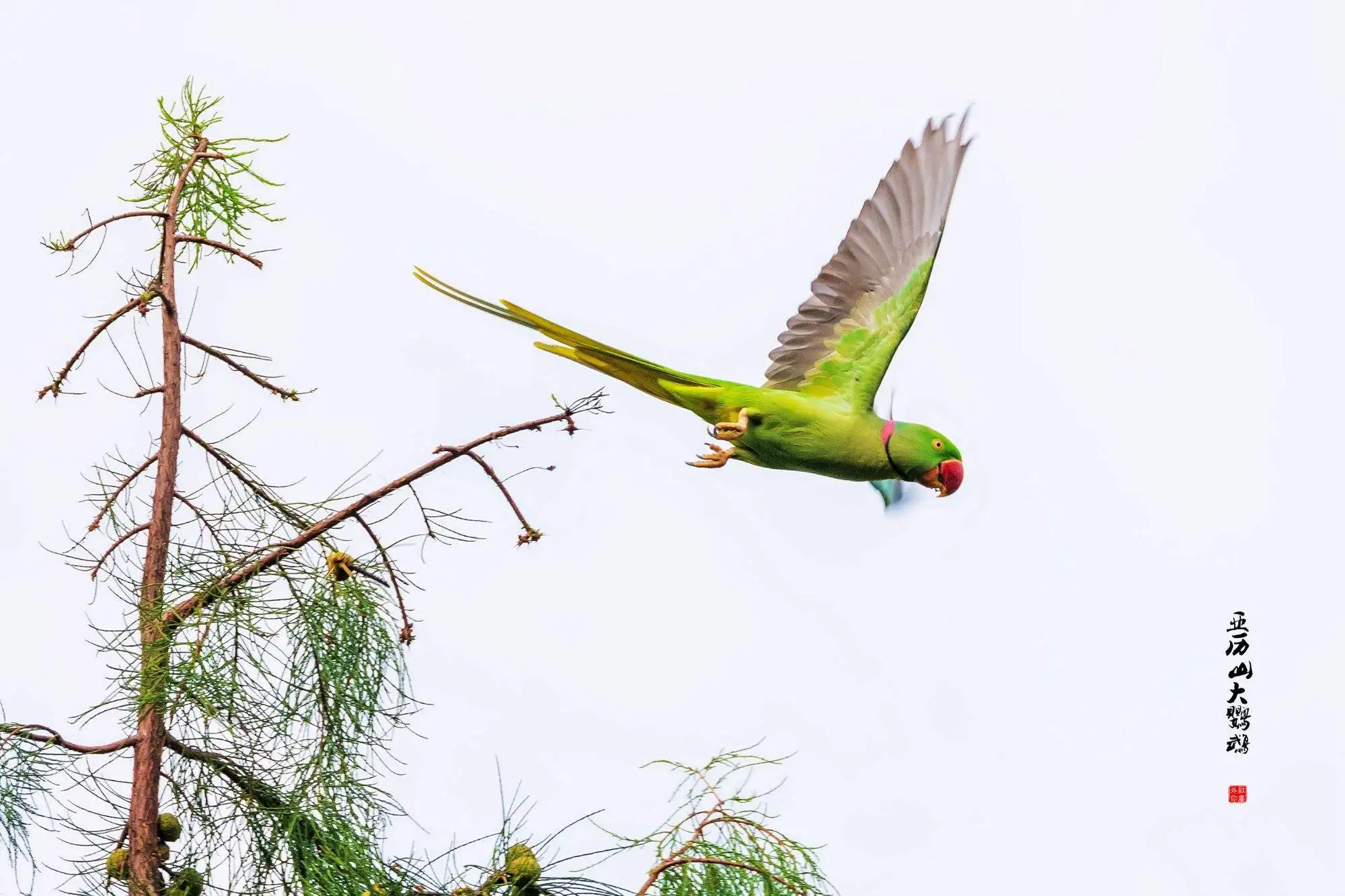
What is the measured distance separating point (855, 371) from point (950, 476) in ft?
1.28

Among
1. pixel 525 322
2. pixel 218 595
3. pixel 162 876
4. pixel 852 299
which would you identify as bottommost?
pixel 162 876

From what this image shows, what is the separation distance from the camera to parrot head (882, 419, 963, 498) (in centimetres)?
431

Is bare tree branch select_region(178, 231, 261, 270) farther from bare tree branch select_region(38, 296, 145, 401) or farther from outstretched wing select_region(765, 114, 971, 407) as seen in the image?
outstretched wing select_region(765, 114, 971, 407)

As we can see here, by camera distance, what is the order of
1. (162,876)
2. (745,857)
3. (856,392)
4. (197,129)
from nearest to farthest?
1. (745,857)
2. (162,876)
3. (197,129)
4. (856,392)

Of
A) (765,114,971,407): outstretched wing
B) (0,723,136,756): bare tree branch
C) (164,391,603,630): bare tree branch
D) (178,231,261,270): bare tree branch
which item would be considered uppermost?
(765,114,971,407): outstretched wing

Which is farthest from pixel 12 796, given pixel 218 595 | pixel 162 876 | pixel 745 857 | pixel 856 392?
pixel 856 392

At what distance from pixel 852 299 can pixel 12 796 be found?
8.20 ft

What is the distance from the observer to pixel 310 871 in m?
3.27

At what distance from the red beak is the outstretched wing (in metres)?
0.32

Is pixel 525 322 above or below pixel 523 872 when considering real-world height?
above

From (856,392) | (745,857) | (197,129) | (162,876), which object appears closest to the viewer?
(745,857)

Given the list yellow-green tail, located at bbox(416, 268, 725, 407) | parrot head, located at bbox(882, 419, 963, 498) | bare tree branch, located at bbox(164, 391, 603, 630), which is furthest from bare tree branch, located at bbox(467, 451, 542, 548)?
parrot head, located at bbox(882, 419, 963, 498)

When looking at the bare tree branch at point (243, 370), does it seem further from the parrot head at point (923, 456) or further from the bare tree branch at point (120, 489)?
the parrot head at point (923, 456)

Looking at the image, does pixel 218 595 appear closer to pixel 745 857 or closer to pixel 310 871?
pixel 310 871
